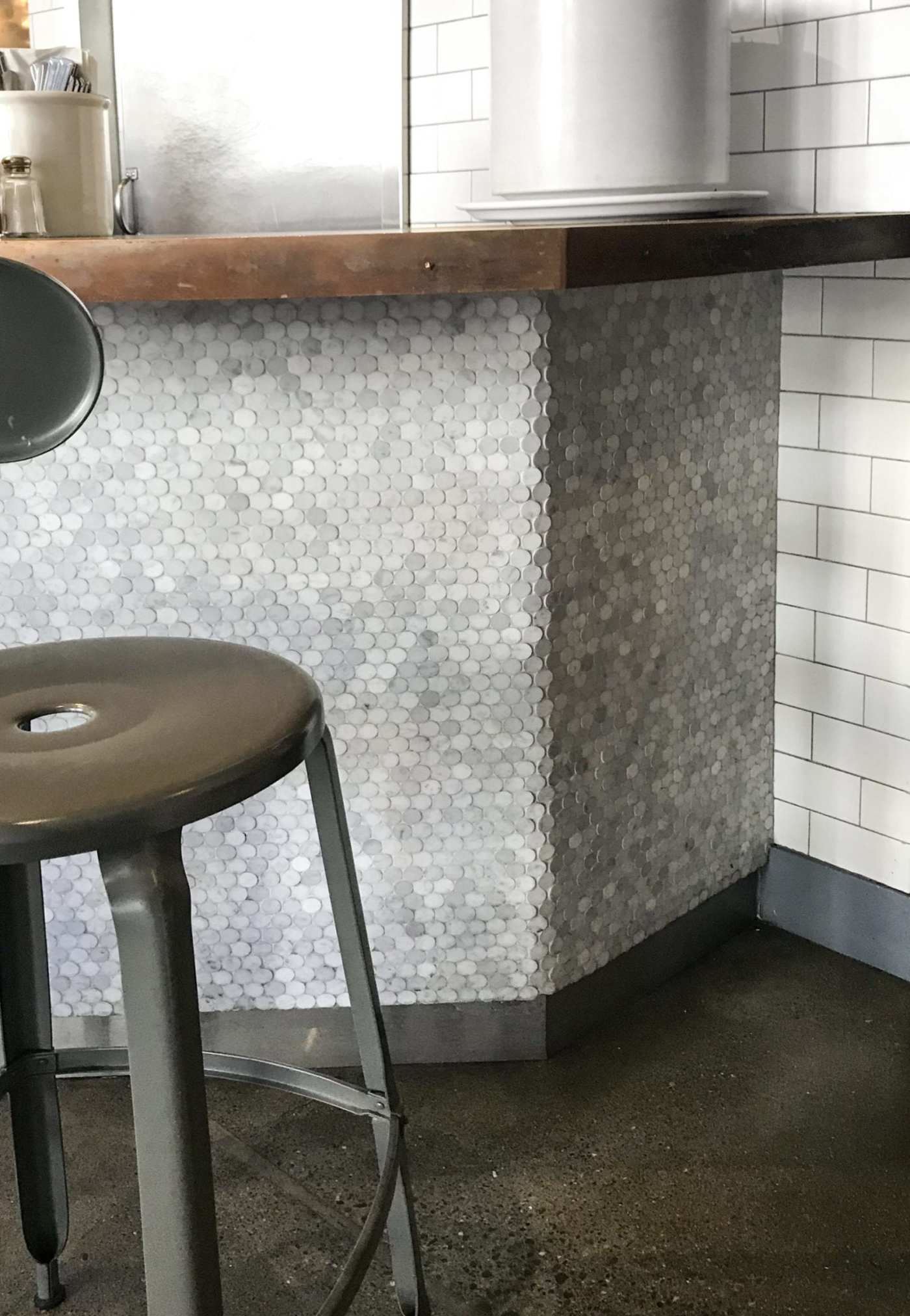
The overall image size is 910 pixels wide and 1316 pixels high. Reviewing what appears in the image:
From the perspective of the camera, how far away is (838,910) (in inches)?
87.4

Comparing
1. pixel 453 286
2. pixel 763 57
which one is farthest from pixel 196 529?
pixel 763 57

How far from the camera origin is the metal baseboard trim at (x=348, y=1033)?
73.2 inches

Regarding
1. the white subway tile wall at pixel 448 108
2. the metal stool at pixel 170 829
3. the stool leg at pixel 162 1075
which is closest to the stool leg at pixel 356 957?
the metal stool at pixel 170 829

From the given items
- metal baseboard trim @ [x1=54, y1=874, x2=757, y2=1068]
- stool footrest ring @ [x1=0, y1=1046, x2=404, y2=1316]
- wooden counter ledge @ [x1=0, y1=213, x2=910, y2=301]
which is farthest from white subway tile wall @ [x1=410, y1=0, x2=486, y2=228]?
stool footrest ring @ [x1=0, y1=1046, x2=404, y2=1316]

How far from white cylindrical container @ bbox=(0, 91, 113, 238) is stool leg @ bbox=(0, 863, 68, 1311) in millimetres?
791

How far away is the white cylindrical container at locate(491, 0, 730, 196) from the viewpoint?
1.70 metres

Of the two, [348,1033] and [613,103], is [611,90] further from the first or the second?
[348,1033]

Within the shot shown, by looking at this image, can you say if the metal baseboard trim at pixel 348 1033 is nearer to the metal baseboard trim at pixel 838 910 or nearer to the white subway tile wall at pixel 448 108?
the metal baseboard trim at pixel 838 910

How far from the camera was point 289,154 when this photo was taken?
111 inches

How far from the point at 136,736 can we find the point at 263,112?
223 centimetres

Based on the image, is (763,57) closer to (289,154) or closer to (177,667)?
(289,154)

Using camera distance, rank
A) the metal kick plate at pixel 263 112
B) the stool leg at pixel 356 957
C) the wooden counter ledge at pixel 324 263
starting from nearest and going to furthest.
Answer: the stool leg at pixel 356 957, the wooden counter ledge at pixel 324 263, the metal kick plate at pixel 263 112

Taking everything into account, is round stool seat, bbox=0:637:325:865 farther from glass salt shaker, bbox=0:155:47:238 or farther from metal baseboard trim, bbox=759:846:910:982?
metal baseboard trim, bbox=759:846:910:982

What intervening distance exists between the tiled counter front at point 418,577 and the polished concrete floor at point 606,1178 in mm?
153
